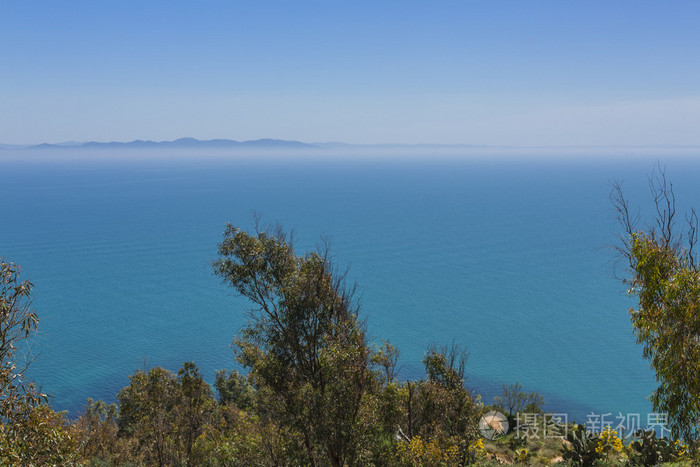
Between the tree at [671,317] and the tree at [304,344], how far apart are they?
695 centimetres

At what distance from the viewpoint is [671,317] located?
11.0 meters

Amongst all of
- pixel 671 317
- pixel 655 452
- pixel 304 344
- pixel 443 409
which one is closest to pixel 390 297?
pixel 655 452

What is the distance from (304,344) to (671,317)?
29.5 ft

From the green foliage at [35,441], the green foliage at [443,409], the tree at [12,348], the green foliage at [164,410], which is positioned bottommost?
the green foliage at [164,410]

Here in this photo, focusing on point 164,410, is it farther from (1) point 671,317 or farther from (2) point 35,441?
(1) point 671,317

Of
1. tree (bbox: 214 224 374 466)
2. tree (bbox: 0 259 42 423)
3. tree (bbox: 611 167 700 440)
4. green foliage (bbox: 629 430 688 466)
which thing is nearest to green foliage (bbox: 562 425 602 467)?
green foliage (bbox: 629 430 688 466)

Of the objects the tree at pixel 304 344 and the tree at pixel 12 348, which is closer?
the tree at pixel 12 348

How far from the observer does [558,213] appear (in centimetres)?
16525

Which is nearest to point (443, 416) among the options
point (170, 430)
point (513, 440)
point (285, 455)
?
point (285, 455)

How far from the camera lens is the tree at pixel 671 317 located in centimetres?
1072

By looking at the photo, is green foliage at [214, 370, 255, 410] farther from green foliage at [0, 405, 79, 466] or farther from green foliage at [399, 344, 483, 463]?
green foliage at [0, 405, 79, 466]

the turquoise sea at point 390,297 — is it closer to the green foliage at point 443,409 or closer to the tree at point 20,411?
the tree at point 20,411

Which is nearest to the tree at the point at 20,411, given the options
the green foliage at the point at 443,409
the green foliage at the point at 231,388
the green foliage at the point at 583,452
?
the green foliage at the point at 443,409

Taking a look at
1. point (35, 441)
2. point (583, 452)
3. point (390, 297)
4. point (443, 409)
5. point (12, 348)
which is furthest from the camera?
point (390, 297)
